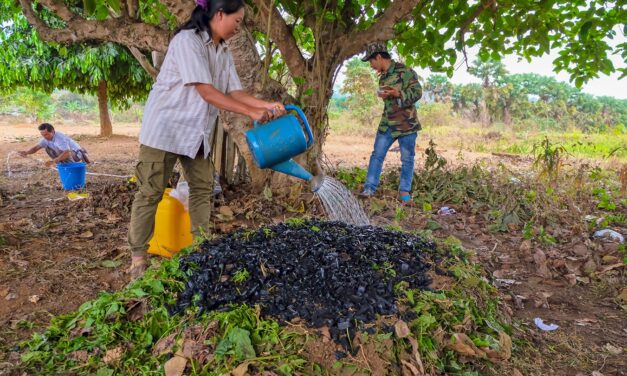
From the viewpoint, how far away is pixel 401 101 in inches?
178

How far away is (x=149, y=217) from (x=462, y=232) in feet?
8.39

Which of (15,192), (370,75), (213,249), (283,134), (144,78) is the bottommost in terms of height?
(15,192)

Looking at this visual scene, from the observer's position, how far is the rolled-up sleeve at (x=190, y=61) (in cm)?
236

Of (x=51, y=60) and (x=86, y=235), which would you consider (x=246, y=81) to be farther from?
(x=51, y=60)

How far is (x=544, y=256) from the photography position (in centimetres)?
324

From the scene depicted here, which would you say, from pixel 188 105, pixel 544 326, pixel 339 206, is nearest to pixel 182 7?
pixel 188 105

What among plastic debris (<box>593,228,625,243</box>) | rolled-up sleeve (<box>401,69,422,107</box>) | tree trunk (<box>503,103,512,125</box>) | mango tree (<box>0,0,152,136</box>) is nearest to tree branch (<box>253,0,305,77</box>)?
rolled-up sleeve (<box>401,69,422,107</box>)

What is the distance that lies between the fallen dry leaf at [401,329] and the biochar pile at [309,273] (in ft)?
0.33

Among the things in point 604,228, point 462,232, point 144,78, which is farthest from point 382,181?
point 144,78

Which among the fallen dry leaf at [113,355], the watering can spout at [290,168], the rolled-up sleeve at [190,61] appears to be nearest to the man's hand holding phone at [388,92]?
the watering can spout at [290,168]

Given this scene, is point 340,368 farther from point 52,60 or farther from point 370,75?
point 370,75

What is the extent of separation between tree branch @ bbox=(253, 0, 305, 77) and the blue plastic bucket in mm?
2680

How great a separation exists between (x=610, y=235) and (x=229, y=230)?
9.95 ft

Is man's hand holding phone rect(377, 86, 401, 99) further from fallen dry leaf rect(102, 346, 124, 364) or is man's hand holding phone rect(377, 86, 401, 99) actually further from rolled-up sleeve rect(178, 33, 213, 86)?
fallen dry leaf rect(102, 346, 124, 364)
